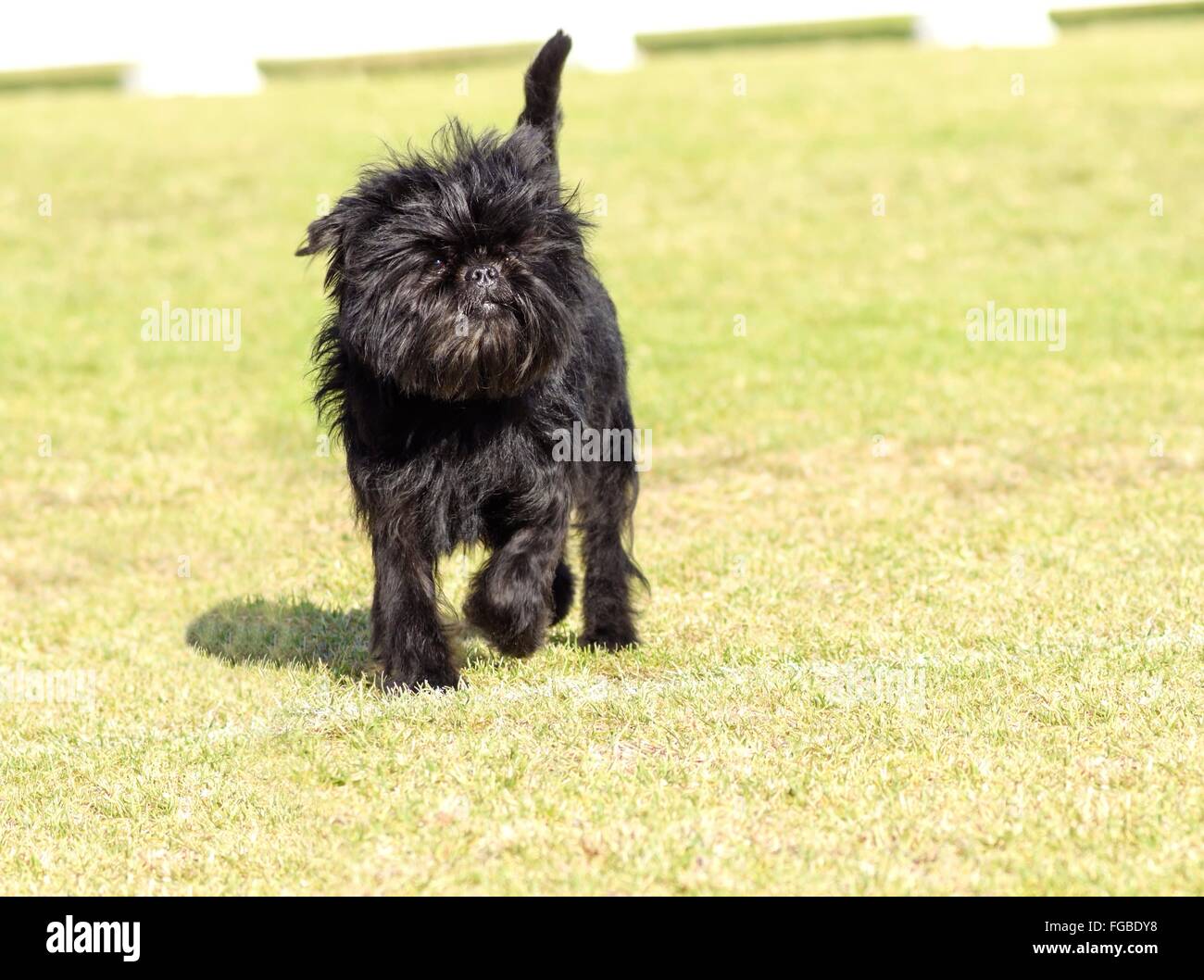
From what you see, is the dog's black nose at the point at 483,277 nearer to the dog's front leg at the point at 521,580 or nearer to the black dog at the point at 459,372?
the black dog at the point at 459,372

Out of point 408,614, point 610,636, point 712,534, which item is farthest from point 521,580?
point 712,534

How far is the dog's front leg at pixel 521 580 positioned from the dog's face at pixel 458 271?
615mm

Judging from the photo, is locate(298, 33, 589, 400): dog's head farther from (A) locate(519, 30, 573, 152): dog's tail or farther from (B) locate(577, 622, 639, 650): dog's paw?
(B) locate(577, 622, 639, 650): dog's paw

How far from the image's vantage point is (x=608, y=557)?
807 cm

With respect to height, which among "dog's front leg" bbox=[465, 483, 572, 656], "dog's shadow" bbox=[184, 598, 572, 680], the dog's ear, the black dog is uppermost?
the dog's ear

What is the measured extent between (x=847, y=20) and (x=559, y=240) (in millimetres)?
27550

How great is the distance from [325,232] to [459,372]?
0.81 meters

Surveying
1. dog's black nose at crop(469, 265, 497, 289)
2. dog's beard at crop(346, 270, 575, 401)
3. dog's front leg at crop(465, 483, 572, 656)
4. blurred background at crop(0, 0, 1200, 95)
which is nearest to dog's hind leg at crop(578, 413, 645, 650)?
dog's front leg at crop(465, 483, 572, 656)

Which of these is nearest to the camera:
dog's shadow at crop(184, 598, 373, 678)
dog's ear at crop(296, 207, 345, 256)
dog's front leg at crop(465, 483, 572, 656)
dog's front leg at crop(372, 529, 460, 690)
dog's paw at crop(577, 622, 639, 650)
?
dog's ear at crop(296, 207, 345, 256)

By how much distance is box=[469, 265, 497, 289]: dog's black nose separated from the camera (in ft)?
20.9

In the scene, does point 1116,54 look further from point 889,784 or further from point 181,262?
point 889,784

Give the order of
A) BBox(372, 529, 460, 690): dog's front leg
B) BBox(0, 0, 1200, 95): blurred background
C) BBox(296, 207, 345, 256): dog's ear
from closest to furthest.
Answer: BBox(296, 207, 345, 256): dog's ear, BBox(372, 529, 460, 690): dog's front leg, BBox(0, 0, 1200, 95): blurred background

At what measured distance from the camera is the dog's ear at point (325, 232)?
6586 millimetres

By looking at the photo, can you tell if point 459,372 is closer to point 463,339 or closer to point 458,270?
point 463,339
